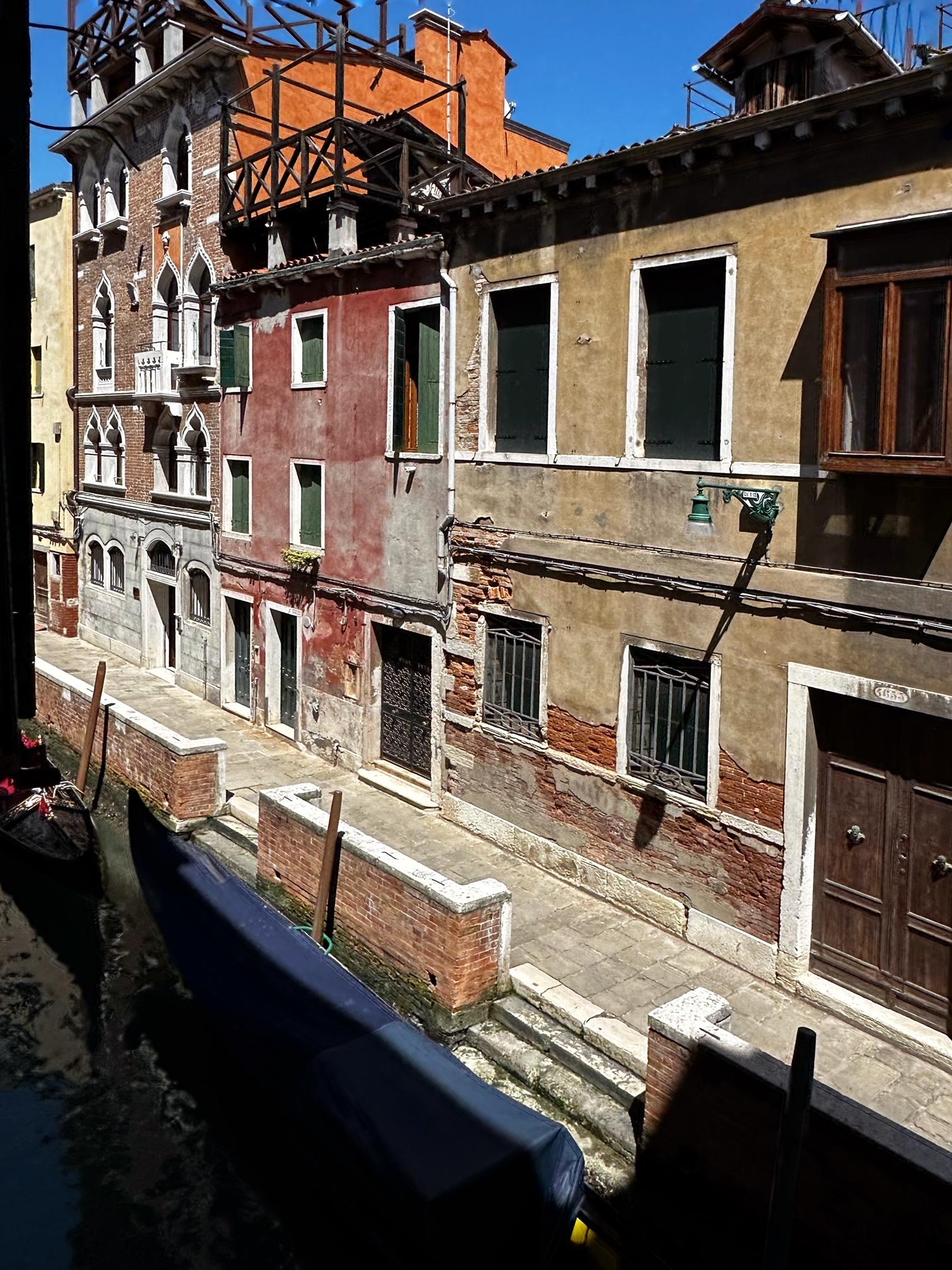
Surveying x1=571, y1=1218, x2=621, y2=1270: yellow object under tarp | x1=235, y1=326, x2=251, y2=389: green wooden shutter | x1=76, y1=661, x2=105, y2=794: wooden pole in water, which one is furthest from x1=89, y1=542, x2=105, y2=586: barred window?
x1=571, y1=1218, x2=621, y2=1270: yellow object under tarp

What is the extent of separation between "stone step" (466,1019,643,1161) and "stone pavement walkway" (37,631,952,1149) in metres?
0.74

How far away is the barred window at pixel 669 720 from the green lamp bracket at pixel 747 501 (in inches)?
52.1

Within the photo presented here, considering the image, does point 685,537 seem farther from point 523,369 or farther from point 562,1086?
point 562,1086

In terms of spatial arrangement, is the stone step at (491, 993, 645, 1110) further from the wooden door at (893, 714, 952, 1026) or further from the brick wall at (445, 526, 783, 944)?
the wooden door at (893, 714, 952, 1026)

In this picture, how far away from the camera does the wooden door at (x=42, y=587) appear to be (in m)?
24.5

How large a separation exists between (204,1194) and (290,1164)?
62cm

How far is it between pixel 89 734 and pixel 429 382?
6862 mm

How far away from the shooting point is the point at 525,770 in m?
11.4

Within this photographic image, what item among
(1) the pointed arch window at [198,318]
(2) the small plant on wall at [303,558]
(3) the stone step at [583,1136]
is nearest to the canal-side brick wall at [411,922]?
(3) the stone step at [583,1136]

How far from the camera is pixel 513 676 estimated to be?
11523 millimetres

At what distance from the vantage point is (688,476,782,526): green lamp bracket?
8570 millimetres

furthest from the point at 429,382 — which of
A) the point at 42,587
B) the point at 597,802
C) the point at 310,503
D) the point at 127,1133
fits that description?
the point at 42,587

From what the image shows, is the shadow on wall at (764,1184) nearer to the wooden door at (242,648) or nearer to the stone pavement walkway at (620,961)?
the stone pavement walkway at (620,961)

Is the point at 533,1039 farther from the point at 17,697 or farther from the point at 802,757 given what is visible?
the point at 17,697
